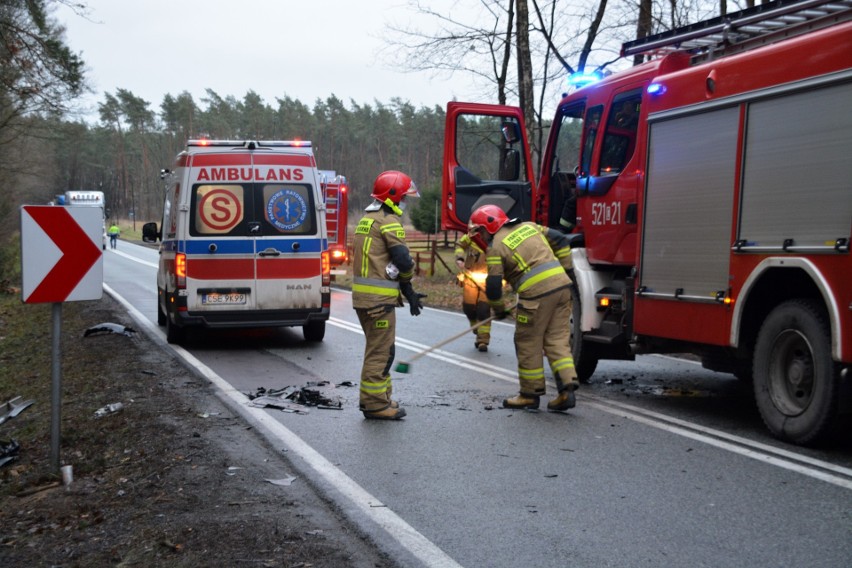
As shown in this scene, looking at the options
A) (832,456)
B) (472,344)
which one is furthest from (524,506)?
(472,344)

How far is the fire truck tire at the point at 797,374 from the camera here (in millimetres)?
6047

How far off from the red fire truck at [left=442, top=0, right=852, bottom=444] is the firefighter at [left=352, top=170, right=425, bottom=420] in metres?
2.14

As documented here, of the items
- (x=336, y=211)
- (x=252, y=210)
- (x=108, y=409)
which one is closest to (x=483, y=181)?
(x=252, y=210)

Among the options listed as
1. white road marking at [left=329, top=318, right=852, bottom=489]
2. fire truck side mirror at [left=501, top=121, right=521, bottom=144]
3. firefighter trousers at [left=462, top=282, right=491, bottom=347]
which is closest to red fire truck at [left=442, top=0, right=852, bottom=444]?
white road marking at [left=329, top=318, right=852, bottom=489]

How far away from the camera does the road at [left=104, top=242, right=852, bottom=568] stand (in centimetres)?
436

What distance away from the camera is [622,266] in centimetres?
876

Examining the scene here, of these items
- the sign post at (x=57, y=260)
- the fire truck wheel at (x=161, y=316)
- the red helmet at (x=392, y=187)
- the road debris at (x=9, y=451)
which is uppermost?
the red helmet at (x=392, y=187)

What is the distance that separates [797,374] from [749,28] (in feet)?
9.48

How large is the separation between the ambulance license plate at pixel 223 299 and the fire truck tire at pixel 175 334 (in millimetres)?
679

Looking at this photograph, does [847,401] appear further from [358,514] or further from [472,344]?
[472,344]

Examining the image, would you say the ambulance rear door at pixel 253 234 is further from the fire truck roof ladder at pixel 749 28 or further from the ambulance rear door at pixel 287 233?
the fire truck roof ladder at pixel 749 28

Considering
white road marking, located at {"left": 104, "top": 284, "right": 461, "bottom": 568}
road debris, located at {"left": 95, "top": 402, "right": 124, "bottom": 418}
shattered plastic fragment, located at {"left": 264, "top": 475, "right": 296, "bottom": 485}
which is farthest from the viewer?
road debris, located at {"left": 95, "top": 402, "right": 124, "bottom": 418}

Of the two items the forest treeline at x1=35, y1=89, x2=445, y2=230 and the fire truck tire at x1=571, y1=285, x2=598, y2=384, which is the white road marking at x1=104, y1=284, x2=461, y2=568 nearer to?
the fire truck tire at x1=571, y1=285, x2=598, y2=384

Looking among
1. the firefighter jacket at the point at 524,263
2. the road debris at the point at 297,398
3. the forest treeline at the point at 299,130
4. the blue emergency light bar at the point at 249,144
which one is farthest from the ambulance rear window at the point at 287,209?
the forest treeline at the point at 299,130
